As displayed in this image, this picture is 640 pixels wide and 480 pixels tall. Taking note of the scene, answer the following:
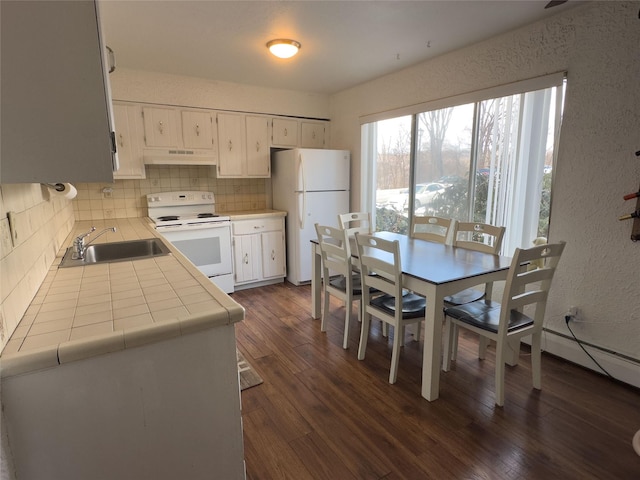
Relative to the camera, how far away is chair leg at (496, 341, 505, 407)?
1.94 metres

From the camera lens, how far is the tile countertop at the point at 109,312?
0.96 meters

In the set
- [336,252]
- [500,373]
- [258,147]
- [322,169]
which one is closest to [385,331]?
[336,252]

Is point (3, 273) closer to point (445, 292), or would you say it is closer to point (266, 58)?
point (445, 292)

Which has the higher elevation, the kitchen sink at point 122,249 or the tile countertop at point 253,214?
the tile countertop at point 253,214

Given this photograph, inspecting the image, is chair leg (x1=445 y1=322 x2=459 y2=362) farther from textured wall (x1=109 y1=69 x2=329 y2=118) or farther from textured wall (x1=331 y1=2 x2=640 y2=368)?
textured wall (x1=109 y1=69 x2=329 y2=118)

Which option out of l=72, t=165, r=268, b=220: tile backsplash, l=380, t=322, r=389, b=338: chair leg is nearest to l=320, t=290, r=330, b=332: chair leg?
l=380, t=322, r=389, b=338: chair leg

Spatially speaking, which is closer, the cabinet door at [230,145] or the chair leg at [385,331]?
the chair leg at [385,331]

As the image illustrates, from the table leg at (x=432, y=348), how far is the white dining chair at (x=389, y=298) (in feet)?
0.65

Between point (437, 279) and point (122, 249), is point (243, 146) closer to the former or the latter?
point (122, 249)

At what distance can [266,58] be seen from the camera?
3119 mm

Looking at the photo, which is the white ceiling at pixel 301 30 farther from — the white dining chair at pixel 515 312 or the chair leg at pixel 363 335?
the chair leg at pixel 363 335

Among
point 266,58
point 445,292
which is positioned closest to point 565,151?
point 445,292

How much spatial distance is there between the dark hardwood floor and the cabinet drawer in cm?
160

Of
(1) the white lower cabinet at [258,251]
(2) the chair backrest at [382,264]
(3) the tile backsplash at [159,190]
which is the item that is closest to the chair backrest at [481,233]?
(2) the chair backrest at [382,264]
